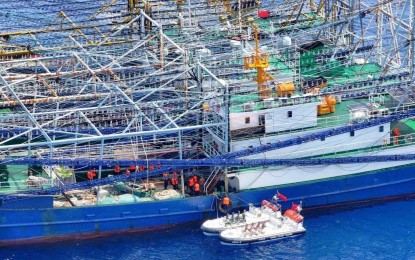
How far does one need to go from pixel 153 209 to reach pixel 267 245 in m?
5.69

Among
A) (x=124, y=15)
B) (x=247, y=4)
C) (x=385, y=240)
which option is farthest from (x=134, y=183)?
(x=247, y=4)

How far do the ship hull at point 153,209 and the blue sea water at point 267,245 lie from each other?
558 mm

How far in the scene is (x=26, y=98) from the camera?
5881cm

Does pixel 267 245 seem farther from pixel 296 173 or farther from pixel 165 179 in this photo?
pixel 165 179

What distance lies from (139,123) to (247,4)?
66.8 feet

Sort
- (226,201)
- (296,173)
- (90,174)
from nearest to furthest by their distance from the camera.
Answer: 1. (226,201)
2. (90,174)
3. (296,173)

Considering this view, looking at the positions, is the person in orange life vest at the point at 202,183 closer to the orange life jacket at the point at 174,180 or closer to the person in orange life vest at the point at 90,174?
the orange life jacket at the point at 174,180

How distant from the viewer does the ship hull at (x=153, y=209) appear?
170 ft

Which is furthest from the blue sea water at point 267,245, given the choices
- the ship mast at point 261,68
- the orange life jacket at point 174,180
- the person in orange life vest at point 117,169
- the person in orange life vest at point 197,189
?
the ship mast at point 261,68

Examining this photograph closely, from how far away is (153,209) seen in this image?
52875 mm

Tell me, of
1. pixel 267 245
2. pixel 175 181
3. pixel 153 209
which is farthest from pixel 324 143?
pixel 153 209

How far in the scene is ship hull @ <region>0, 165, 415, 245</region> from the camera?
2041 inches

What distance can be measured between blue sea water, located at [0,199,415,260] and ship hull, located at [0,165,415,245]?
56 cm

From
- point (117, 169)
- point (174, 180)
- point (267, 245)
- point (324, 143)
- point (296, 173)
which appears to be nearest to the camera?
point (267, 245)
